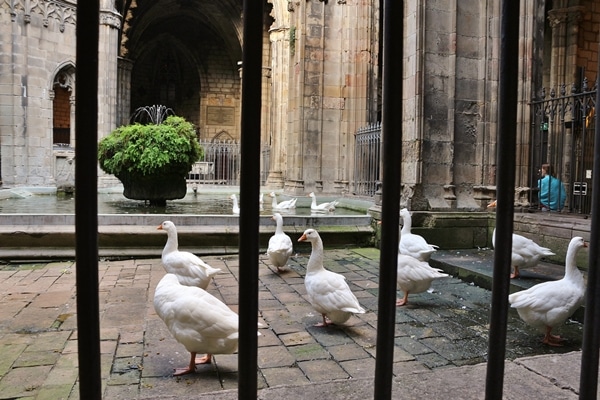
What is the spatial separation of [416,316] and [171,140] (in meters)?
6.23

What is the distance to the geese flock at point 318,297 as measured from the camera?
2.96m

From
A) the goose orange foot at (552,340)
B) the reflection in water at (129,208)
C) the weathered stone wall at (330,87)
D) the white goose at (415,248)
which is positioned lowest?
the goose orange foot at (552,340)

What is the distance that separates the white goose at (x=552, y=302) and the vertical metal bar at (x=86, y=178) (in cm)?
353

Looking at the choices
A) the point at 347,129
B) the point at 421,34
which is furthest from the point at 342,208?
the point at 421,34

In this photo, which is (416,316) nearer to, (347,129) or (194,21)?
(347,129)

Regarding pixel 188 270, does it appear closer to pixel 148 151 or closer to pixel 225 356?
pixel 225 356

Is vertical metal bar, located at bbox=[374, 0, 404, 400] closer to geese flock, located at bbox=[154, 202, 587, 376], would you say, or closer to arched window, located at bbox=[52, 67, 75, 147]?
geese flock, located at bbox=[154, 202, 587, 376]

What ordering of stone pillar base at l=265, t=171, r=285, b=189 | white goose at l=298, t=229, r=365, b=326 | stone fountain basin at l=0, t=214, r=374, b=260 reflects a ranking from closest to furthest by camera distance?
white goose at l=298, t=229, r=365, b=326 → stone fountain basin at l=0, t=214, r=374, b=260 → stone pillar base at l=265, t=171, r=285, b=189

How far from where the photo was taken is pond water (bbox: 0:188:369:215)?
353 inches

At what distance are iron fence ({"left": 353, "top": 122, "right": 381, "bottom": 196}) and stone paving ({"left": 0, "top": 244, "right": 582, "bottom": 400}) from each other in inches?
263

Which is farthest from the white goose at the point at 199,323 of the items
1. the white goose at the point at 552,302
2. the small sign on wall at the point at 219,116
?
the small sign on wall at the point at 219,116

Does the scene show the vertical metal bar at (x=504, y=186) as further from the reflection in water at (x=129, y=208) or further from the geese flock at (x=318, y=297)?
the reflection in water at (x=129, y=208)

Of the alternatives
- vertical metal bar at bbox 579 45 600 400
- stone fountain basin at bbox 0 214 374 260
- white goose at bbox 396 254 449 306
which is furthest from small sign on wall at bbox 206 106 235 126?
vertical metal bar at bbox 579 45 600 400

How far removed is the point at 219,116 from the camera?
3362cm
